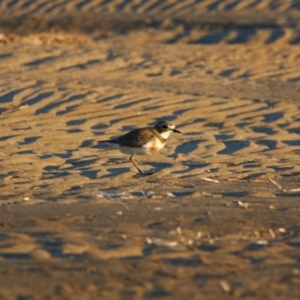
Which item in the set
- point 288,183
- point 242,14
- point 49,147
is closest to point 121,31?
point 242,14

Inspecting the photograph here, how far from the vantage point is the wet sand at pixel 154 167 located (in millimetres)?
6113

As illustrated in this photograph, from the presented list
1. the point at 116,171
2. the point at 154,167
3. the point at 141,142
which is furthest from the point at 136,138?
the point at 154,167

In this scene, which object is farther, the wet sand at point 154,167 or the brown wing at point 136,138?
the brown wing at point 136,138

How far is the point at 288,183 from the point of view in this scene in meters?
9.07

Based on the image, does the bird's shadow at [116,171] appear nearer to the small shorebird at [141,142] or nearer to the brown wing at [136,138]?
the small shorebird at [141,142]

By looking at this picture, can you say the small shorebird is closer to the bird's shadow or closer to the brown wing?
the brown wing

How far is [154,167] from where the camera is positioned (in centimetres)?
1023

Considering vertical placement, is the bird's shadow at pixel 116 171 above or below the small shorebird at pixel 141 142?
below

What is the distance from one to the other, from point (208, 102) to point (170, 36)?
8.44 m

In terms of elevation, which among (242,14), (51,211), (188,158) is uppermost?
(51,211)

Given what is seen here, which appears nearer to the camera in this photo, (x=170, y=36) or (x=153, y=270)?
(x=153, y=270)

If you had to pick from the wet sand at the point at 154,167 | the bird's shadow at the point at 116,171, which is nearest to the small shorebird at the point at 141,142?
the bird's shadow at the point at 116,171

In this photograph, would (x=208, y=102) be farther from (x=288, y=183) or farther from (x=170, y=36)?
(x=170, y=36)

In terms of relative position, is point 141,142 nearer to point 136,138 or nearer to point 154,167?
point 136,138
